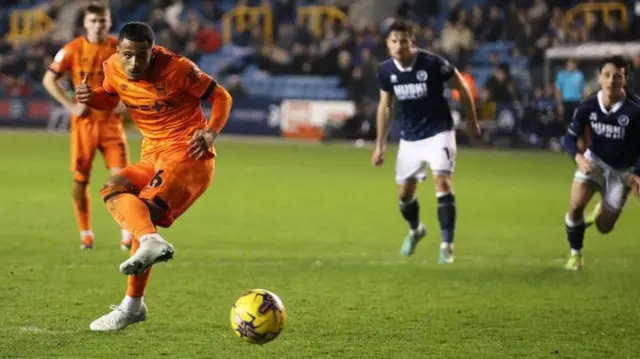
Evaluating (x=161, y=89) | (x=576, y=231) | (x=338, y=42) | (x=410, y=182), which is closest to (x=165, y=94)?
(x=161, y=89)

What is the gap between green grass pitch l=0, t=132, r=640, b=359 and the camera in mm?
7074

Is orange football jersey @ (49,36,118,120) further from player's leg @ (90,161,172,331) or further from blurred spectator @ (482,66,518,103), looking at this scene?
blurred spectator @ (482,66,518,103)

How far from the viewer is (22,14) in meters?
37.8

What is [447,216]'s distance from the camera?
35.4ft

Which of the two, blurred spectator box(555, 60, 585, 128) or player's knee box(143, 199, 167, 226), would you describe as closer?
player's knee box(143, 199, 167, 226)

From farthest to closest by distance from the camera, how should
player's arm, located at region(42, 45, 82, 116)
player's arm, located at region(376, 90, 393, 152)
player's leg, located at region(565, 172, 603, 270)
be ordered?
player's arm, located at region(376, 90, 393, 152)
player's arm, located at region(42, 45, 82, 116)
player's leg, located at region(565, 172, 603, 270)

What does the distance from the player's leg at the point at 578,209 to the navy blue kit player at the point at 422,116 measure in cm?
104

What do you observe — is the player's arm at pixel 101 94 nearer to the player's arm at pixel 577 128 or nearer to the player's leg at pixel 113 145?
the player's leg at pixel 113 145

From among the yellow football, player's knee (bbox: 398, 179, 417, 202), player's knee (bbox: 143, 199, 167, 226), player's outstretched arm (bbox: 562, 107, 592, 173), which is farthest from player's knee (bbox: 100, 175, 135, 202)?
player's knee (bbox: 398, 179, 417, 202)

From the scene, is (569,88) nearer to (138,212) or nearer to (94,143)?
(94,143)

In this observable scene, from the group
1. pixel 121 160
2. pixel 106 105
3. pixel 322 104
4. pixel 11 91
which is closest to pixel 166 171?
pixel 106 105

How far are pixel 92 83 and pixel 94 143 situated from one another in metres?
0.55

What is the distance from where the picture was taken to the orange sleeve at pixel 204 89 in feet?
24.7

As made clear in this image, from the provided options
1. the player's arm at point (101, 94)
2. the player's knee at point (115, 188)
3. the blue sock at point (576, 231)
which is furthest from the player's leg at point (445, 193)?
the player's knee at point (115, 188)
